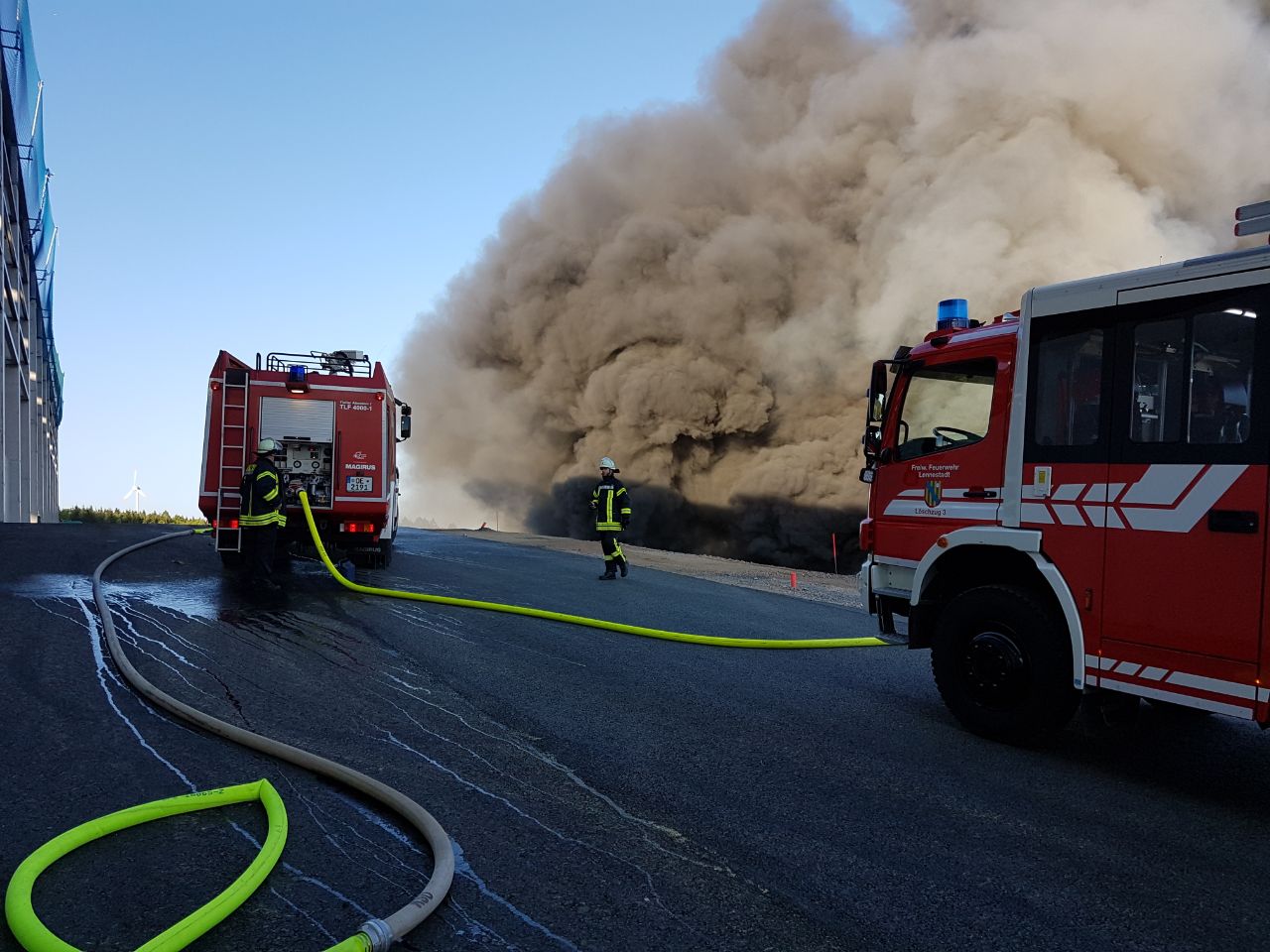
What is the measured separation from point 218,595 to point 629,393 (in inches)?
808

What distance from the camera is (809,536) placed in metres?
26.1

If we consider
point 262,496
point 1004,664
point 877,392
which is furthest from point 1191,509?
point 262,496

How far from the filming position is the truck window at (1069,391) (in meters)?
4.17

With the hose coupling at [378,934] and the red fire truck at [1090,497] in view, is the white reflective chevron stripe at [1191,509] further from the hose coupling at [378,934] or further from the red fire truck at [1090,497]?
the hose coupling at [378,934]

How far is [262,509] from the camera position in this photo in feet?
30.6

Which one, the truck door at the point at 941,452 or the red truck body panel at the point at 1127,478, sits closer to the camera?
the red truck body panel at the point at 1127,478

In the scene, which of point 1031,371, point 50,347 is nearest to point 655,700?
point 1031,371

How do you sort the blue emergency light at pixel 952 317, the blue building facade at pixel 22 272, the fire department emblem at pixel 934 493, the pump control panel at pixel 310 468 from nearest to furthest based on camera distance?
1. the fire department emblem at pixel 934 493
2. the blue emergency light at pixel 952 317
3. the pump control panel at pixel 310 468
4. the blue building facade at pixel 22 272

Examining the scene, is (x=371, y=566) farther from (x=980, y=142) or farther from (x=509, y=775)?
(x=980, y=142)

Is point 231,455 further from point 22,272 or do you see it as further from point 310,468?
point 22,272

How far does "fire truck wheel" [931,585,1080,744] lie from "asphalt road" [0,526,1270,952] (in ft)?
0.52

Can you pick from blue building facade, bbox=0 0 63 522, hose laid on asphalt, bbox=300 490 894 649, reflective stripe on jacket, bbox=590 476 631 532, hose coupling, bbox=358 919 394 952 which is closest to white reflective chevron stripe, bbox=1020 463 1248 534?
hose laid on asphalt, bbox=300 490 894 649

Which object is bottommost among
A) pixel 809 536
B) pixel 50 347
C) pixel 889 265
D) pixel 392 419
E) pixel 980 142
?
pixel 809 536

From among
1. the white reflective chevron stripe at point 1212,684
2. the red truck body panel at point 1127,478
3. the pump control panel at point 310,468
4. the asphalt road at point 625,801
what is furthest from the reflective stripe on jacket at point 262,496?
the white reflective chevron stripe at point 1212,684
